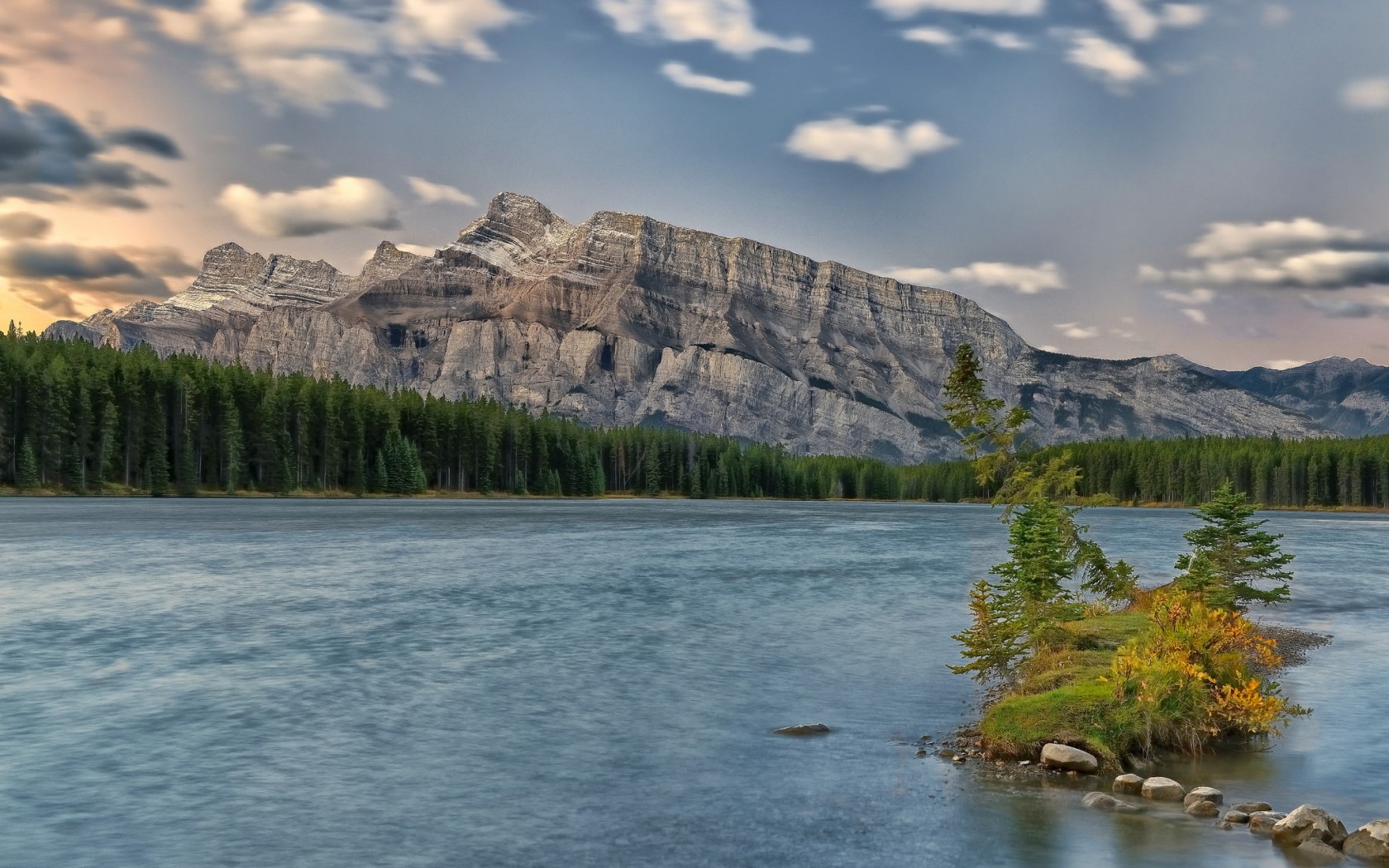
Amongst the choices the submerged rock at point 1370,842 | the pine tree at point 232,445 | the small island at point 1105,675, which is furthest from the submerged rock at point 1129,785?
the pine tree at point 232,445

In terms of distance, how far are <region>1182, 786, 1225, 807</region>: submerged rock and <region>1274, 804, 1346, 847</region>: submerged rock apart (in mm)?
1336

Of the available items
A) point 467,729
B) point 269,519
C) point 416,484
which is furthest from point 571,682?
point 416,484

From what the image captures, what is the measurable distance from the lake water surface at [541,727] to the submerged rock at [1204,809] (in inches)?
20.2

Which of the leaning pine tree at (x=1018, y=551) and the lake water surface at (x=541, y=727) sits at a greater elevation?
the leaning pine tree at (x=1018, y=551)

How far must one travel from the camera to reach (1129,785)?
59.0ft

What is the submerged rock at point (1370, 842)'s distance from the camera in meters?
14.4

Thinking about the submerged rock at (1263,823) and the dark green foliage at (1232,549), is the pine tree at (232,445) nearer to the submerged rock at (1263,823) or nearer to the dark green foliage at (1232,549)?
the dark green foliage at (1232,549)

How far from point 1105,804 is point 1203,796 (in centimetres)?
165

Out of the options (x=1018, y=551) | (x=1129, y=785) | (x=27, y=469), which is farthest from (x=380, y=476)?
(x=1129, y=785)

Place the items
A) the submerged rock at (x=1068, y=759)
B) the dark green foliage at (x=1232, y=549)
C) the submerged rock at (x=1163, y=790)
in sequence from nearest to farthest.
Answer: the submerged rock at (x=1163, y=790) < the submerged rock at (x=1068, y=759) < the dark green foliage at (x=1232, y=549)

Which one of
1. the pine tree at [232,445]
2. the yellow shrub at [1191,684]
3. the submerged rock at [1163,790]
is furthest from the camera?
the pine tree at [232,445]

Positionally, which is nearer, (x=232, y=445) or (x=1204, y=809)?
(x=1204, y=809)

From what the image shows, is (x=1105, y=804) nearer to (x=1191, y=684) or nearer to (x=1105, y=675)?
(x=1191, y=684)

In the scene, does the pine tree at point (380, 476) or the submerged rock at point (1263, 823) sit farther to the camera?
the pine tree at point (380, 476)
